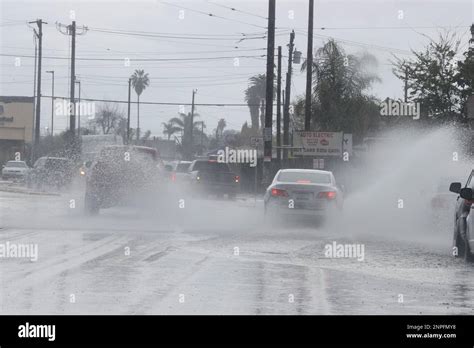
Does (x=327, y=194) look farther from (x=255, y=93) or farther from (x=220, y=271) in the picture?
(x=255, y=93)

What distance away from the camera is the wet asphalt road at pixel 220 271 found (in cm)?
1173

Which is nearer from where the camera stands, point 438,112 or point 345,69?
point 438,112

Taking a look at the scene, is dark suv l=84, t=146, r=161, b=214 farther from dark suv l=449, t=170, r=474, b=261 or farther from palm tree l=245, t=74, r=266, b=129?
palm tree l=245, t=74, r=266, b=129

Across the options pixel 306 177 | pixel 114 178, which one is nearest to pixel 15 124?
pixel 114 178

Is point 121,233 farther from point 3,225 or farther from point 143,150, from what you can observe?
point 143,150

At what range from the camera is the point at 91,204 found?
27547mm

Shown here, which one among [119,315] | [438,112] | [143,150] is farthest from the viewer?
[438,112]

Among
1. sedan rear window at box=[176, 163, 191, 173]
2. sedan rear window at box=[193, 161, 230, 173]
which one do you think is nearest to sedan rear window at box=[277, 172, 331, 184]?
sedan rear window at box=[193, 161, 230, 173]

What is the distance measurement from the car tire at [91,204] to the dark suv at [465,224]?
1148 centimetres

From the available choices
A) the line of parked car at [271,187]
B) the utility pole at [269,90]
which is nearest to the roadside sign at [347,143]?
the utility pole at [269,90]

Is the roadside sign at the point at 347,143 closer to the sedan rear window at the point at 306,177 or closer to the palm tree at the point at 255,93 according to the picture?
the sedan rear window at the point at 306,177

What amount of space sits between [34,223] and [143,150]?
5.82m

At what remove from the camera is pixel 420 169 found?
3369 centimetres

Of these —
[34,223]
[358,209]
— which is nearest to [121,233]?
[34,223]
